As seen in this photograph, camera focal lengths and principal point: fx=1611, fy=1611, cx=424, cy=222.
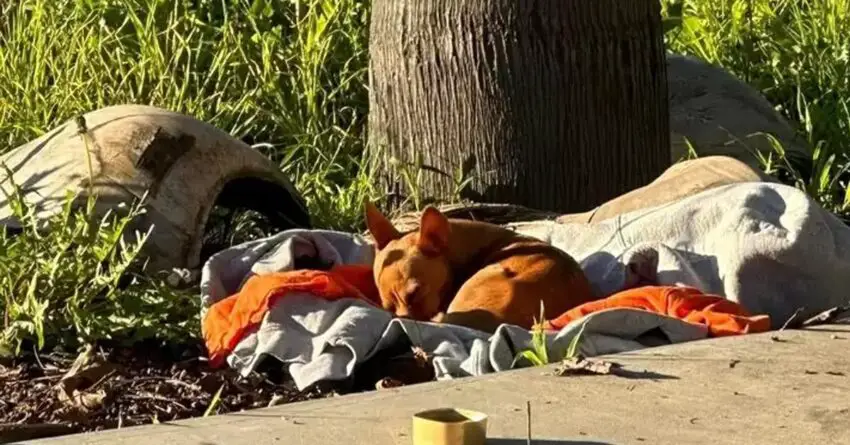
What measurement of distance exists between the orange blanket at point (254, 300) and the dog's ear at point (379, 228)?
0.19 meters

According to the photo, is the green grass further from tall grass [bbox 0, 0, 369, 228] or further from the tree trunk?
the tree trunk

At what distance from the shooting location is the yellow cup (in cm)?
303

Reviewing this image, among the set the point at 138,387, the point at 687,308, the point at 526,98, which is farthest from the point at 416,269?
the point at 526,98

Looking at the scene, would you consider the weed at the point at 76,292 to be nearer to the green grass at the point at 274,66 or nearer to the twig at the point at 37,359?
the twig at the point at 37,359

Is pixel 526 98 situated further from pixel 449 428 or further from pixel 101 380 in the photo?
pixel 449 428

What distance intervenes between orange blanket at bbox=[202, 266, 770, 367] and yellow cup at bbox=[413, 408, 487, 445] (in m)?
1.41

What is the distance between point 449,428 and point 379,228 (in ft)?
6.57

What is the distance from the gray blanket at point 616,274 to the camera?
4305 mm

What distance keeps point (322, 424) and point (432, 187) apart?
9.55 ft

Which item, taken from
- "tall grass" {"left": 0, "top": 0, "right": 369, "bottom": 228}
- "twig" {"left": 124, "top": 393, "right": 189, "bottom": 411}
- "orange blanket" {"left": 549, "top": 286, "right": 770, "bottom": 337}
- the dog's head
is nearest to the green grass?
"tall grass" {"left": 0, "top": 0, "right": 369, "bottom": 228}

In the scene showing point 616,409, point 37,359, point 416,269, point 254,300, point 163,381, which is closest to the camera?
point 616,409

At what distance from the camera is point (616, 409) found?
345 cm

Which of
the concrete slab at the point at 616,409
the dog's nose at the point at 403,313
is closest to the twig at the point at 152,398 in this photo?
the concrete slab at the point at 616,409

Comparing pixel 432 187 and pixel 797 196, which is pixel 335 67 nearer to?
pixel 432 187
